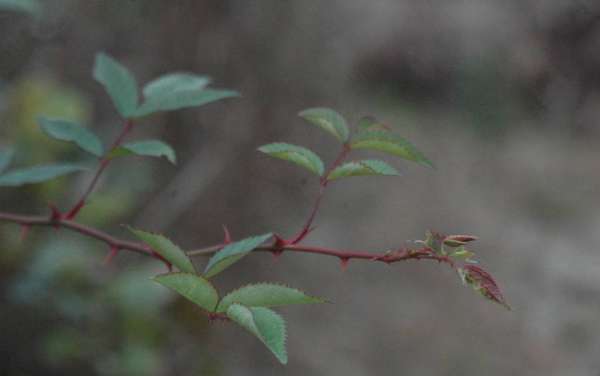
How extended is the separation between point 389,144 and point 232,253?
13 centimetres

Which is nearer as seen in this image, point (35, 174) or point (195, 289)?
point (195, 289)

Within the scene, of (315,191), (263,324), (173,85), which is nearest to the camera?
(263,324)

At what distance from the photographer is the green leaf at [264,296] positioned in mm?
439

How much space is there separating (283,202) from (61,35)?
0.65m

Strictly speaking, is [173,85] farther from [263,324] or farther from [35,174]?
[263,324]

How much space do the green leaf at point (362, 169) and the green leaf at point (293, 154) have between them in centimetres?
2

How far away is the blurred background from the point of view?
1761mm

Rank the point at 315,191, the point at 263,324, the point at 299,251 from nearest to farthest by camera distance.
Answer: the point at 263,324 → the point at 299,251 → the point at 315,191

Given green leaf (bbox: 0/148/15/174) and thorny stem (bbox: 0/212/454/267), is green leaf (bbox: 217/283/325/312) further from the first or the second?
green leaf (bbox: 0/148/15/174)

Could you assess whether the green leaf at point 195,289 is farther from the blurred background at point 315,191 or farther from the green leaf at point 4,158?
the blurred background at point 315,191

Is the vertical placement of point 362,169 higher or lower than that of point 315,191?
higher

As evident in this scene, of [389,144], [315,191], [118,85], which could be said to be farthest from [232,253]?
[315,191]

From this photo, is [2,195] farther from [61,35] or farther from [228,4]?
[228,4]

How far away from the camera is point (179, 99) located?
0.59 m
